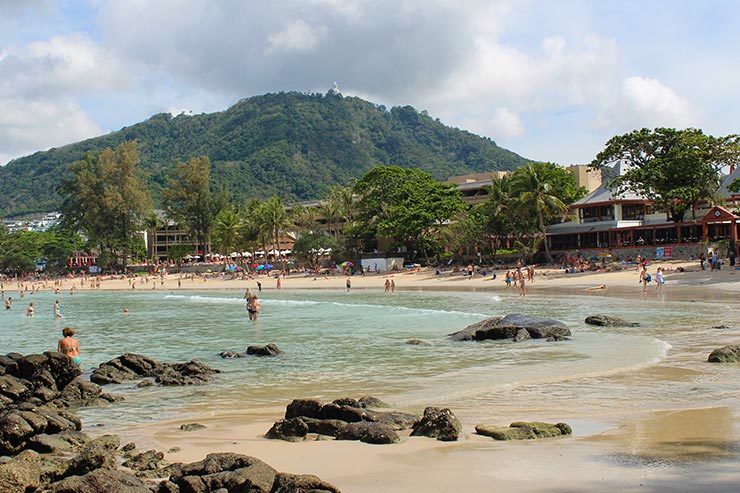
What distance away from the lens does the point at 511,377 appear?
47.3 feet

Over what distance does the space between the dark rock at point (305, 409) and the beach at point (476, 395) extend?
52 cm

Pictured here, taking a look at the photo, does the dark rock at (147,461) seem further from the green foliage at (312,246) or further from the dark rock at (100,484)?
the green foliage at (312,246)

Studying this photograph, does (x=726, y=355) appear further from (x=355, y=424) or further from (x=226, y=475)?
(x=226, y=475)

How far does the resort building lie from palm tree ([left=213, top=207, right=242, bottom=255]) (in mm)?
39725

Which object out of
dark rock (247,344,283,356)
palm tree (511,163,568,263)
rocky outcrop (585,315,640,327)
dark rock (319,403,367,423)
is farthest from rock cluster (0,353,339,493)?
palm tree (511,163,568,263)

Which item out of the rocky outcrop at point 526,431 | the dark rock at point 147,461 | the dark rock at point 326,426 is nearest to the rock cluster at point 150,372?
the dark rock at point 326,426

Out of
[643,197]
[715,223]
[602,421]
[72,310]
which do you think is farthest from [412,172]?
[602,421]

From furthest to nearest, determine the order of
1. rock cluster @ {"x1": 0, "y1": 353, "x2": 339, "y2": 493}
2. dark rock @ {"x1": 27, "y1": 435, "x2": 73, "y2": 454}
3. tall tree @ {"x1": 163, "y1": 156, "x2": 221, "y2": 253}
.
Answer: tall tree @ {"x1": 163, "y1": 156, "x2": 221, "y2": 253} < dark rock @ {"x1": 27, "y1": 435, "x2": 73, "y2": 454} < rock cluster @ {"x1": 0, "y1": 353, "x2": 339, "y2": 493}

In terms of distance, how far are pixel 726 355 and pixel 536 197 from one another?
43958mm

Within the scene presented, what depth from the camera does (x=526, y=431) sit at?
8.85m

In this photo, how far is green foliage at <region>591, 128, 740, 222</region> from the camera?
169 ft

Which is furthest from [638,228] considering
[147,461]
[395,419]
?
[147,461]

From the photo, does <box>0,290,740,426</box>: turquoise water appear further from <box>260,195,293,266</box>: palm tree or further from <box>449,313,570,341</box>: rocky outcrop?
<box>260,195,293,266</box>: palm tree

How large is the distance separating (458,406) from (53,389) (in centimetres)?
793
